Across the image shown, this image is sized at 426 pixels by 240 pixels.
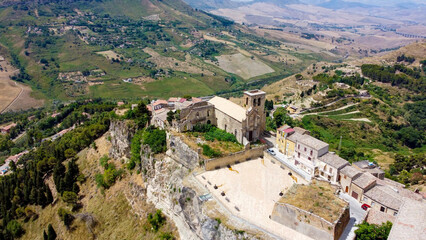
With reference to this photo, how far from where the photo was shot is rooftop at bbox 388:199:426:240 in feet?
94.2

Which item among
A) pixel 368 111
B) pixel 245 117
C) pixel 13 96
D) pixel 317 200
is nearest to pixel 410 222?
pixel 317 200

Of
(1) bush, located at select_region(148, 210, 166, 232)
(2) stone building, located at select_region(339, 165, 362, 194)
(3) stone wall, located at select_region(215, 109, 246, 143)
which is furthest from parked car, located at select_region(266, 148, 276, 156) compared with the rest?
(1) bush, located at select_region(148, 210, 166, 232)

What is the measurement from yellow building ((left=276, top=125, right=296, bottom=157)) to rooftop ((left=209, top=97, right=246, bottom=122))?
6979 millimetres

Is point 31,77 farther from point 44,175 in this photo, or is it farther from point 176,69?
point 44,175

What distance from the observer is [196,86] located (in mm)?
157875

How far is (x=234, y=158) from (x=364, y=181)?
18.1 meters

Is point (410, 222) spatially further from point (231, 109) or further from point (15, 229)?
point (15, 229)

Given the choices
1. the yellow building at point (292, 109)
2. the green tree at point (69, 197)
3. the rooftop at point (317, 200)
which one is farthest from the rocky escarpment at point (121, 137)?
the yellow building at point (292, 109)

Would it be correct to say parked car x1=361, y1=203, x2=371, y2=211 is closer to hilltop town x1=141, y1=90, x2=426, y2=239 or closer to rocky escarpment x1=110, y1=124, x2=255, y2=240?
hilltop town x1=141, y1=90, x2=426, y2=239

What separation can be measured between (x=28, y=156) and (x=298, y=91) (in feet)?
287

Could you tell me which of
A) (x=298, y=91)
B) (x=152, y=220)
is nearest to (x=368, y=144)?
(x=298, y=91)

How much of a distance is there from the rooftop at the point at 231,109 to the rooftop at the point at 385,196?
20.9 meters

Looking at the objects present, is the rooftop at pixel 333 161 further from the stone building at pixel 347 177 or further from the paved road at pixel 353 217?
the paved road at pixel 353 217

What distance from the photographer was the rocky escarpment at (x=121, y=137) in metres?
59.8
